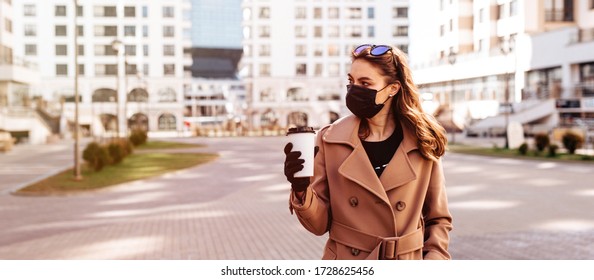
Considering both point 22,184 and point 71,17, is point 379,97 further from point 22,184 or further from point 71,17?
point 22,184

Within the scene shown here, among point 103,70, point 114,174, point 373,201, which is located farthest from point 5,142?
point 373,201

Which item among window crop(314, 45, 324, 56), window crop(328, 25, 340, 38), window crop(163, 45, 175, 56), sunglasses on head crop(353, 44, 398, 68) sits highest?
window crop(163, 45, 175, 56)

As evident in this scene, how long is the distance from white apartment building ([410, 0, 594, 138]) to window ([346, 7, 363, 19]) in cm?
43

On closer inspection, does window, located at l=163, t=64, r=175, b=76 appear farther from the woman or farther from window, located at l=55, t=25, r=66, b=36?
the woman

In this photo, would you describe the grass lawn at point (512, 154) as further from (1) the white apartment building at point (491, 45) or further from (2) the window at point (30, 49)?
(2) the window at point (30, 49)

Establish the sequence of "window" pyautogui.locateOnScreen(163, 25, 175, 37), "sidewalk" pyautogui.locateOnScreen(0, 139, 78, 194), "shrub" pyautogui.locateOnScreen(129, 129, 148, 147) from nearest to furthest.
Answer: "window" pyautogui.locateOnScreen(163, 25, 175, 37) < "sidewalk" pyautogui.locateOnScreen(0, 139, 78, 194) < "shrub" pyautogui.locateOnScreen(129, 129, 148, 147)

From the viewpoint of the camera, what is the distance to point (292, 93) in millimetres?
5621

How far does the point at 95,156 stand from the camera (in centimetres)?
1206

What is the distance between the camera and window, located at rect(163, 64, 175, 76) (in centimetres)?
721

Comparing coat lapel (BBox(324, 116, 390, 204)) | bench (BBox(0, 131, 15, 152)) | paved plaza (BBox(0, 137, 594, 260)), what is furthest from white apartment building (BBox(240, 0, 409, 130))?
bench (BBox(0, 131, 15, 152))

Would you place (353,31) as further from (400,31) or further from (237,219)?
(237,219)

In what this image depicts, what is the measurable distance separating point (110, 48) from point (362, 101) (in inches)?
197

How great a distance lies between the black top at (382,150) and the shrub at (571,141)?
1346cm
